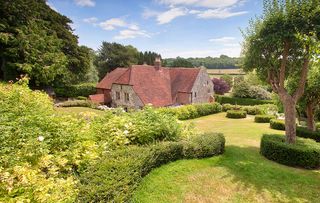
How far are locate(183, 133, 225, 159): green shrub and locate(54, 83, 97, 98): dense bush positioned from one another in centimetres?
3896

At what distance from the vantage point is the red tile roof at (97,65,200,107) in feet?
113

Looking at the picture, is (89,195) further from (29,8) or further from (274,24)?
(29,8)

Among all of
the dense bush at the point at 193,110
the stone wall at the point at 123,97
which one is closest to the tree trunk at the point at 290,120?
the dense bush at the point at 193,110

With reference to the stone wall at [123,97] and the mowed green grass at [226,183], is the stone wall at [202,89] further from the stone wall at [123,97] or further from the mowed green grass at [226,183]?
A: the mowed green grass at [226,183]

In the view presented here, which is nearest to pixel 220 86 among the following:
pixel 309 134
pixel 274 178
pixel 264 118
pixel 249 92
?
pixel 249 92

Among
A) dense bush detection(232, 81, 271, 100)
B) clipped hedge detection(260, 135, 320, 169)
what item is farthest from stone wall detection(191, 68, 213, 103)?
clipped hedge detection(260, 135, 320, 169)

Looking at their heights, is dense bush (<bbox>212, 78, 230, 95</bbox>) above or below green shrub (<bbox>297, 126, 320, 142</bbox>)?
above

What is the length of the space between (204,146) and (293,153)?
475 centimetres

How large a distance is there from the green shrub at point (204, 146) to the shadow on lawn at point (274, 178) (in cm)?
54

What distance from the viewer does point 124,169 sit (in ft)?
19.8

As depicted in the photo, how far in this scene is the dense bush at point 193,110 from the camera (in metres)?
29.2

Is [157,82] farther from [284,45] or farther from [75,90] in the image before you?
[284,45]

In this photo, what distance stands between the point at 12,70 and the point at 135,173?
28.6 metres

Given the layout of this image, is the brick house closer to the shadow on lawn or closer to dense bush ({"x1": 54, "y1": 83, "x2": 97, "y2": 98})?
dense bush ({"x1": 54, "y1": 83, "x2": 97, "y2": 98})
